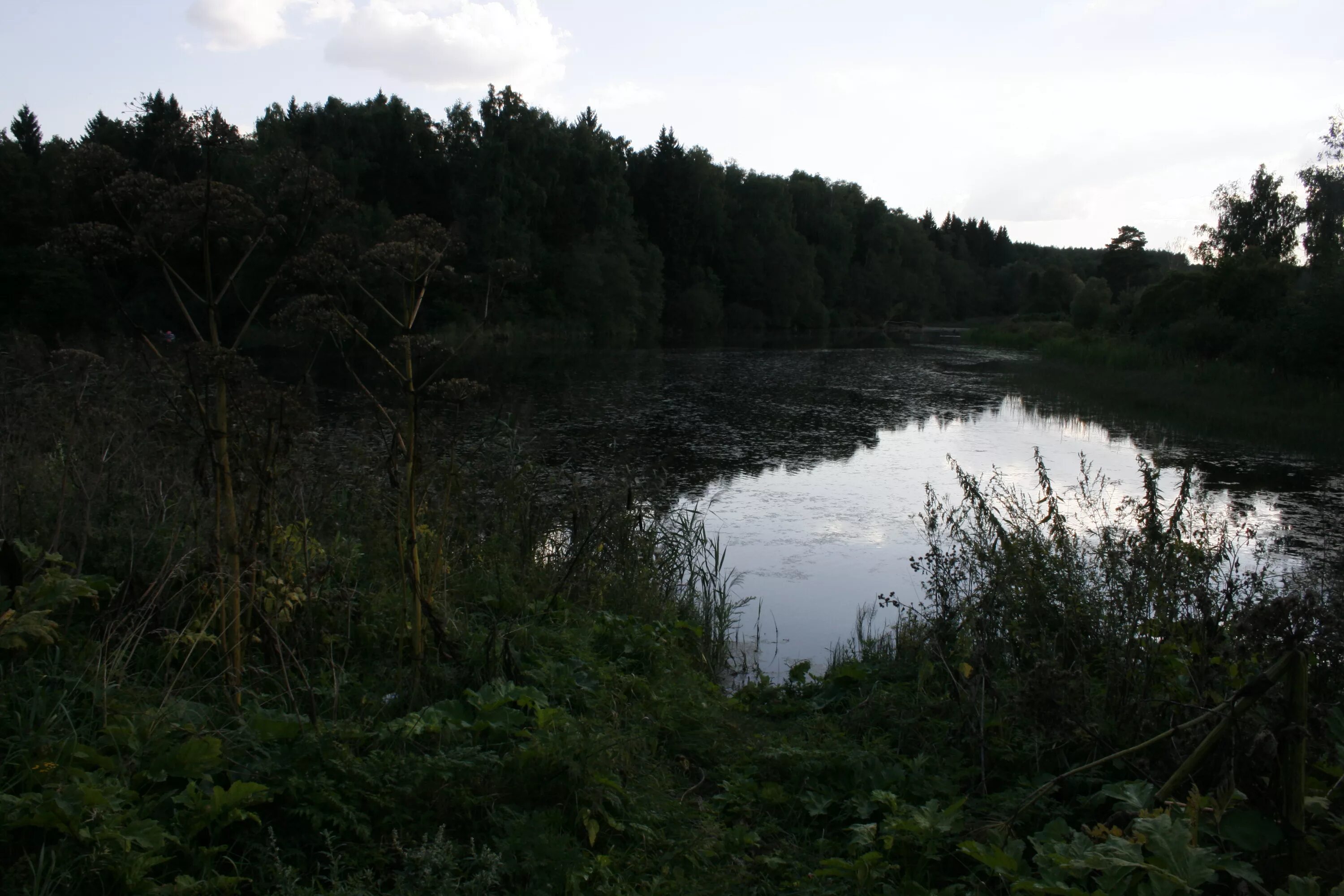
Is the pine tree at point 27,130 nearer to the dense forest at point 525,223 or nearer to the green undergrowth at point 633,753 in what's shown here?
the dense forest at point 525,223

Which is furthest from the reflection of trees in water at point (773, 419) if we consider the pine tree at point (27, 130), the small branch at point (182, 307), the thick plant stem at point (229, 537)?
the pine tree at point (27, 130)

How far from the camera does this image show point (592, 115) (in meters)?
58.1

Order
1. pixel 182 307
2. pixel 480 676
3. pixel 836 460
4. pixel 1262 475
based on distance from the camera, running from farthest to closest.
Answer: pixel 836 460 → pixel 1262 475 → pixel 480 676 → pixel 182 307

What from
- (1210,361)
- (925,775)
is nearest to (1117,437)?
(1210,361)

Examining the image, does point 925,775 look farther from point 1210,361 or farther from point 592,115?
point 592,115

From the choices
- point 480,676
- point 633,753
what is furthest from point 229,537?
point 633,753

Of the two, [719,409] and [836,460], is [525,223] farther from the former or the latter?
[836,460]

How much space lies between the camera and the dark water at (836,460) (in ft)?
26.4

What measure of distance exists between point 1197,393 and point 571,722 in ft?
68.9

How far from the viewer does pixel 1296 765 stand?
220 centimetres

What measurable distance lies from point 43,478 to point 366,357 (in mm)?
27138

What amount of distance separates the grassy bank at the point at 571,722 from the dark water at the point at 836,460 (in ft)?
6.06

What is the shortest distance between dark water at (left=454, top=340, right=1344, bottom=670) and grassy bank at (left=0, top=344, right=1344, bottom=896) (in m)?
1.85

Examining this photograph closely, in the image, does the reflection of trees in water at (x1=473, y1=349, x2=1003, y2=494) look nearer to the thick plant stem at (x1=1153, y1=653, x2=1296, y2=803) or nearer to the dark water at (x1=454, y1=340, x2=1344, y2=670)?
the dark water at (x1=454, y1=340, x2=1344, y2=670)
